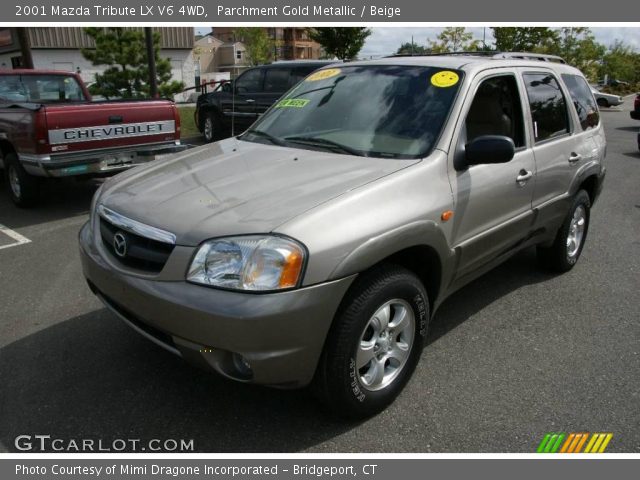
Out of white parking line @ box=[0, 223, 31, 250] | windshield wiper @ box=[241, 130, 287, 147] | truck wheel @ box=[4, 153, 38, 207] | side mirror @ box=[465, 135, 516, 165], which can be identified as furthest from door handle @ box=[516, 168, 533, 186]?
truck wheel @ box=[4, 153, 38, 207]

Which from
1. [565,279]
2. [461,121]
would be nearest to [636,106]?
[565,279]

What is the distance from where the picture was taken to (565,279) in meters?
4.80

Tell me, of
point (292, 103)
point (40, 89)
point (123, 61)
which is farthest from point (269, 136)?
point (123, 61)

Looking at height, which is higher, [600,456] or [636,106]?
[600,456]

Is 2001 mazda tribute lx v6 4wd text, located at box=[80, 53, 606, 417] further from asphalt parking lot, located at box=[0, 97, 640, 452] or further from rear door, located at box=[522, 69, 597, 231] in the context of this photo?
asphalt parking lot, located at box=[0, 97, 640, 452]

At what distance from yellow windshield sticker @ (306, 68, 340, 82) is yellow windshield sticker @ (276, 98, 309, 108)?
0.24 meters

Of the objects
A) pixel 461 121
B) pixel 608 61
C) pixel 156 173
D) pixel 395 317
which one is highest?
pixel 461 121

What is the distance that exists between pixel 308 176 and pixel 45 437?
1821mm

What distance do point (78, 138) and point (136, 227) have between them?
464 centimetres

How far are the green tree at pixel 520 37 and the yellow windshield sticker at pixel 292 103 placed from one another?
29806mm

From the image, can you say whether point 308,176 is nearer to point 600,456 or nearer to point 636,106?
point 600,456

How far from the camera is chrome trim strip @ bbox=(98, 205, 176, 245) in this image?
8.18 feet

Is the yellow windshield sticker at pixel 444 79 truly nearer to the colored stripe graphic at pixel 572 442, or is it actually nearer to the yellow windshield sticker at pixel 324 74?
the yellow windshield sticker at pixel 324 74

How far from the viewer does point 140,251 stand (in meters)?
2.61
